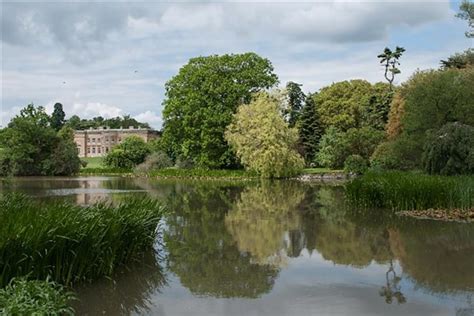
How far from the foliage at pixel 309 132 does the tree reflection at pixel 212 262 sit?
38.4 m

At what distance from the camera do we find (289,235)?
1292 centimetres

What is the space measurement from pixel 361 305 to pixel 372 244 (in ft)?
16.7

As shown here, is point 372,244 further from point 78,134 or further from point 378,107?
point 78,134

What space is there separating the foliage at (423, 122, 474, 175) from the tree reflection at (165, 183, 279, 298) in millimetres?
9664

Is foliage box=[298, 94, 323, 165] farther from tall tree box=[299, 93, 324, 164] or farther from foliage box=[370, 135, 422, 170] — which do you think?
foliage box=[370, 135, 422, 170]

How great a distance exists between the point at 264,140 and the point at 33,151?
22.1 m

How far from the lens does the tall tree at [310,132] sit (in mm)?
53812

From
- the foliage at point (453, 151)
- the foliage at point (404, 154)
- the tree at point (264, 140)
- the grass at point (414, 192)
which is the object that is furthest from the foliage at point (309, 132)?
the grass at point (414, 192)

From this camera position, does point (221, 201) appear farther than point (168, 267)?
Yes

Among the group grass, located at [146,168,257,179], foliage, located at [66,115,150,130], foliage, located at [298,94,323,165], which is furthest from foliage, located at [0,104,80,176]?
foliage, located at [66,115,150,130]

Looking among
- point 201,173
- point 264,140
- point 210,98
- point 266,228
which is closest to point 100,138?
point 210,98

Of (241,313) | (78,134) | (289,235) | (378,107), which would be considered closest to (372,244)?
(289,235)

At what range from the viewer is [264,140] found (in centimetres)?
4056

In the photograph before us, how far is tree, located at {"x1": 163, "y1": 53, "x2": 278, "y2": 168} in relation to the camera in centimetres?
4581
